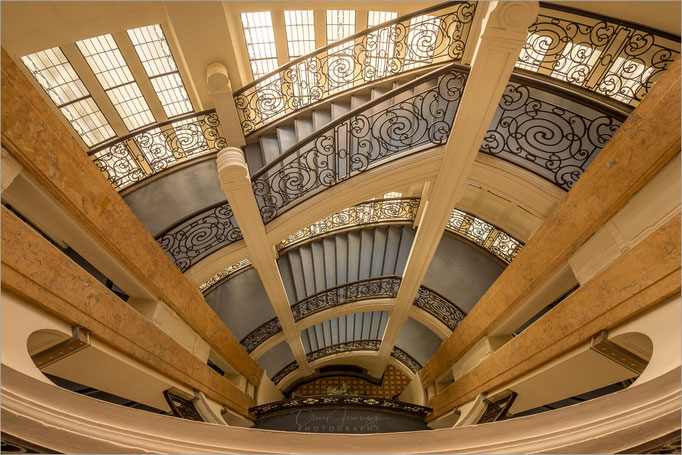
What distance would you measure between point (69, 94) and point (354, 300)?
26.9ft

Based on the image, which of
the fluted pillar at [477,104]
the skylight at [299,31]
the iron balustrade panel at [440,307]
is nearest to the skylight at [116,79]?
the skylight at [299,31]

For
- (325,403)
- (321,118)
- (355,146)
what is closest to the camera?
(355,146)

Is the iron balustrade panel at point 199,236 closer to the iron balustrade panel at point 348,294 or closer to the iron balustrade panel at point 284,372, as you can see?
the iron balustrade panel at point 348,294

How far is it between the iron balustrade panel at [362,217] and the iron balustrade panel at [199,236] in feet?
12.1

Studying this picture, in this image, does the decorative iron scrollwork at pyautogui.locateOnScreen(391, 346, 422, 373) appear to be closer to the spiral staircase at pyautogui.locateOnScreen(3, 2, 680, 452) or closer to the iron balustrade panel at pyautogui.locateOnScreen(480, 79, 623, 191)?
the spiral staircase at pyautogui.locateOnScreen(3, 2, 680, 452)

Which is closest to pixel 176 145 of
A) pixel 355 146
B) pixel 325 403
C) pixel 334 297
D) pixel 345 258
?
pixel 355 146

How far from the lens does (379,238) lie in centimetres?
988

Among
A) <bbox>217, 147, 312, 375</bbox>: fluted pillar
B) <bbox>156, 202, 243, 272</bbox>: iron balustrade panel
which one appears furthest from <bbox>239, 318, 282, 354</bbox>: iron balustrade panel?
<bbox>156, 202, 243, 272</bbox>: iron balustrade panel

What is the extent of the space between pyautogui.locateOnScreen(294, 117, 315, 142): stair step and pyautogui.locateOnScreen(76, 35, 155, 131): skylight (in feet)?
12.0

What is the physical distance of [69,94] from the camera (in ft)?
22.3

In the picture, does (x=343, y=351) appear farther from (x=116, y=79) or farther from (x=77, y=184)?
(x=77, y=184)

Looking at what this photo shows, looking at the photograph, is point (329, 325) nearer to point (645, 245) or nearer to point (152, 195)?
point (152, 195)

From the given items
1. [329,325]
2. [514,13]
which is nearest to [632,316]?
[514,13]

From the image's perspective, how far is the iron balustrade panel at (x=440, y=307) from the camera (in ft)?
27.1
